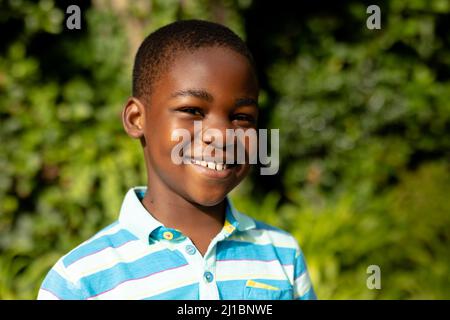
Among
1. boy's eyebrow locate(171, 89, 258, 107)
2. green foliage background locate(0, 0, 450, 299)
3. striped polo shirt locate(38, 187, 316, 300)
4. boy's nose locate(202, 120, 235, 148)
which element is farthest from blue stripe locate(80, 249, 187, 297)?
green foliage background locate(0, 0, 450, 299)

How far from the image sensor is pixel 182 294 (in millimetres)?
1810

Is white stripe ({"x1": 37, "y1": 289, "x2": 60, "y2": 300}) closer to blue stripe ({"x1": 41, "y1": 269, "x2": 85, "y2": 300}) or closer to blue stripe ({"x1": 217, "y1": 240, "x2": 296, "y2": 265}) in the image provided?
blue stripe ({"x1": 41, "y1": 269, "x2": 85, "y2": 300})

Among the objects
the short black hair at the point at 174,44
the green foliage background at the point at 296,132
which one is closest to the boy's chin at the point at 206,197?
the short black hair at the point at 174,44

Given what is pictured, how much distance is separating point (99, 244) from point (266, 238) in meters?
0.56

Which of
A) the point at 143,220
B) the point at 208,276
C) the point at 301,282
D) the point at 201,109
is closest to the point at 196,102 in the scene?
the point at 201,109

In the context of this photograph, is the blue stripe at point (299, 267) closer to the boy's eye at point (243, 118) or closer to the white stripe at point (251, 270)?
the white stripe at point (251, 270)

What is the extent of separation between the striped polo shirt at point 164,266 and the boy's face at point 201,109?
0.47 feet

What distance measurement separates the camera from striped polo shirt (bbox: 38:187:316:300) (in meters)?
1.78

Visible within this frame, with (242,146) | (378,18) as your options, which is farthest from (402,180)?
(242,146)

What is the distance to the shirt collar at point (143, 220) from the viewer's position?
1890 mm

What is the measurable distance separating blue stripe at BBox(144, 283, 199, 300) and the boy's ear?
1.69 feet

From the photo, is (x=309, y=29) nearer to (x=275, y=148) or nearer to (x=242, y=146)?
(x=275, y=148)

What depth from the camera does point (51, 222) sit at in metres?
4.14

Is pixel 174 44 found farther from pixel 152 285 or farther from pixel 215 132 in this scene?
pixel 152 285
